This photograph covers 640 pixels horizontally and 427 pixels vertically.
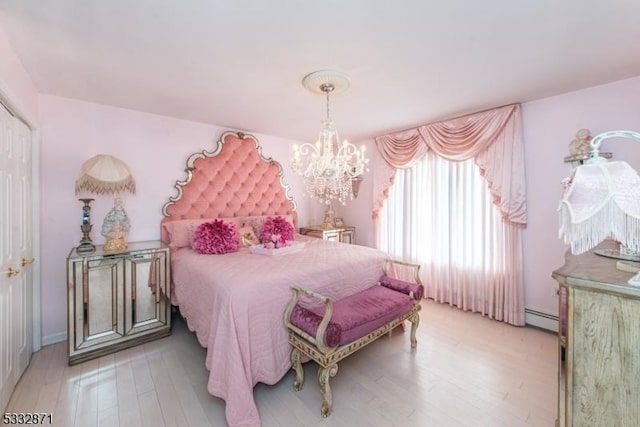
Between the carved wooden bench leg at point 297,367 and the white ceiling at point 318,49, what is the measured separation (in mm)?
2189

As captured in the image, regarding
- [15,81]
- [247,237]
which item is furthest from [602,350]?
[15,81]

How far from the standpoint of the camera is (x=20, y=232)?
6.73ft

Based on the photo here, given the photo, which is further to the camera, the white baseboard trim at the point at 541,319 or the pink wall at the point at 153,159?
the white baseboard trim at the point at 541,319

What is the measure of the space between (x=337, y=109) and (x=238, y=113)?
1.17m

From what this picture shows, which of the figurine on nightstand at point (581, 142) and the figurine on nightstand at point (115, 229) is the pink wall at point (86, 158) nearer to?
the figurine on nightstand at point (115, 229)

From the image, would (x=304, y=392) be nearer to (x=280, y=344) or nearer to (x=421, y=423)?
(x=280, y=344)

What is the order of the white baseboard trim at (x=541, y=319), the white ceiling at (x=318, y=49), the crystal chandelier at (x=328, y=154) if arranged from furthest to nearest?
the white baseboard trim at (x=541, y=319), the crystal chandelier at (x=328, y=154), the white ceiling at (x=318, y=49)

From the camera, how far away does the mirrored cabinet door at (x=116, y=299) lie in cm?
225

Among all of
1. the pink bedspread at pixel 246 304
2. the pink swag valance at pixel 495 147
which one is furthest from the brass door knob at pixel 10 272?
the pink swag valance at pixel 495 147

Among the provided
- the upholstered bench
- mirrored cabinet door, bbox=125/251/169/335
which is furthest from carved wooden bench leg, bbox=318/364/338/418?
mirrored cabinet door, bbox=125/251/169/335

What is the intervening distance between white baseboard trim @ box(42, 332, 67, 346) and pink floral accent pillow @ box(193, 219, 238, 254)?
1491 mm

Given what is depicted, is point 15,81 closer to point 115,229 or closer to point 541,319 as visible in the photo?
point 115,229

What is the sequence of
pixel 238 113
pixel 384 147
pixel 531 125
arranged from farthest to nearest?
1. pixel 384 147
2. pixel 238 113
3. pixel 531 125

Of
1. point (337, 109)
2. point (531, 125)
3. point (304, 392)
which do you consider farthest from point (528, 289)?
point (337, 109)
